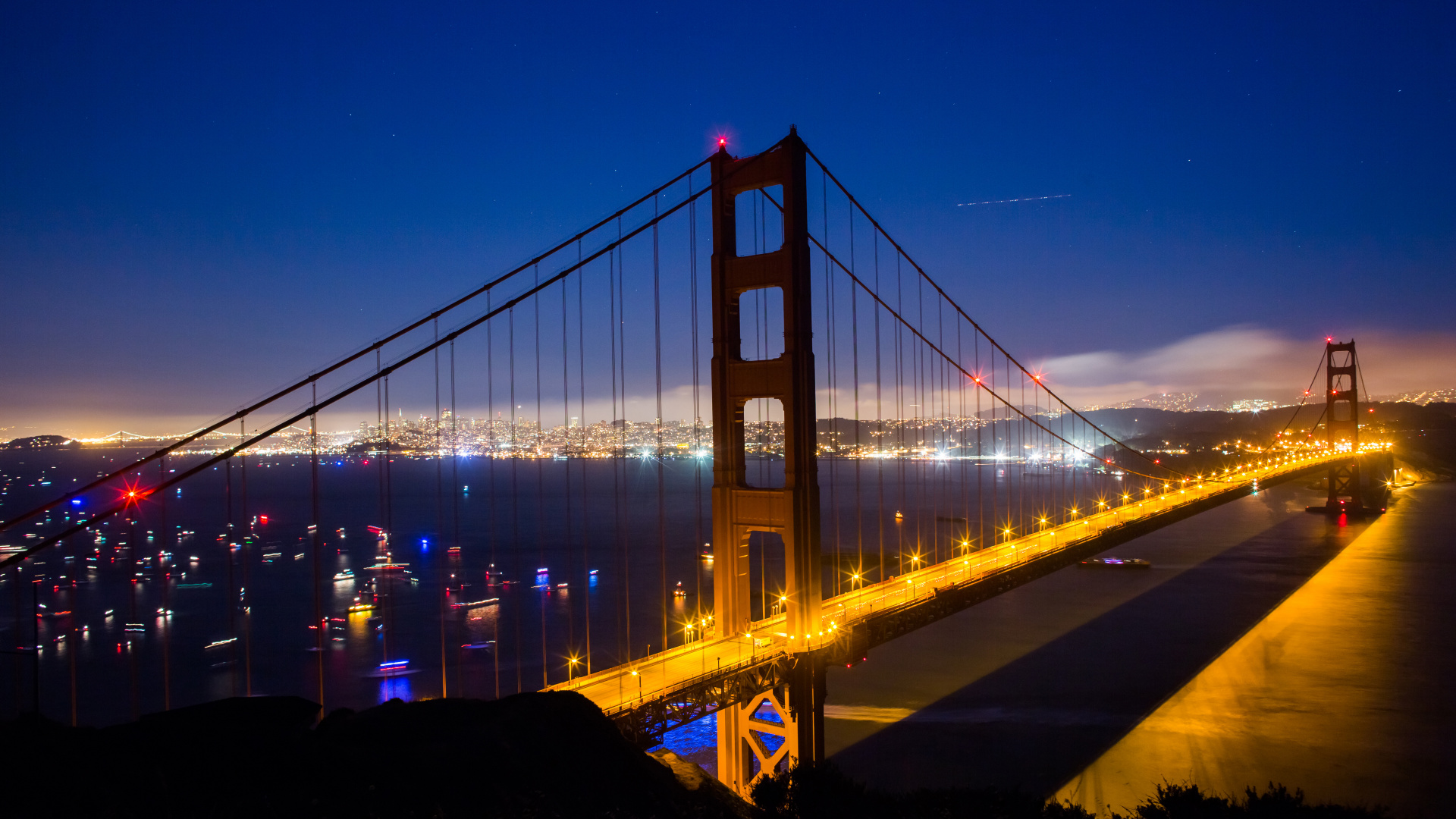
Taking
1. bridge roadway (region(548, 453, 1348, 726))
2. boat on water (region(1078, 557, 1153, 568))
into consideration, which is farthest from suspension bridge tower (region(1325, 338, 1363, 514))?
bridge roadway (region(548, 453, 1348, 726))

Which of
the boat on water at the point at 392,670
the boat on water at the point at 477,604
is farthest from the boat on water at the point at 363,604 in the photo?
the boat on water at the point at 392,670

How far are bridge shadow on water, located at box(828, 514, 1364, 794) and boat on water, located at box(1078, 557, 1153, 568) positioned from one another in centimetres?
547

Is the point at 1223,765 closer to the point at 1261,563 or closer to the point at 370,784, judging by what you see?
the point at 370,784

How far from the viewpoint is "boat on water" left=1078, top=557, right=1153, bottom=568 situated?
4809 cm

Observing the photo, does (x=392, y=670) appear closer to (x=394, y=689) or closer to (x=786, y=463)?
(x=394, y=689)

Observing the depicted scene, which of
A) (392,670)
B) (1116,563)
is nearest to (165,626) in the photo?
(392,670)

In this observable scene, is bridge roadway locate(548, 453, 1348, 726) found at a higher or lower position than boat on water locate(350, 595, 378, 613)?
higher

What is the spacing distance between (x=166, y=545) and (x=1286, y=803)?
2544 inches

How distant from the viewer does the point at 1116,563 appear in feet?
159

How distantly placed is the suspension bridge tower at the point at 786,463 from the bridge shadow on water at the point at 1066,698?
378cm

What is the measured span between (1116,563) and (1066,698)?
1060 inches

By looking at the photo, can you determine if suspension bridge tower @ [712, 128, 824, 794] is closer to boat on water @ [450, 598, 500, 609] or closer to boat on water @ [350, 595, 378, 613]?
boat on water @ [450, 598, 500, 609]

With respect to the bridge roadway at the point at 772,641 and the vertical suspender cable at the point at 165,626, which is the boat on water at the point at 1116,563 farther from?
the vertical suspender cable at the point at 165,626

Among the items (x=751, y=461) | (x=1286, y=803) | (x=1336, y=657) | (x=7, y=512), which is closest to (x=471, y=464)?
(x=751, y=461)
